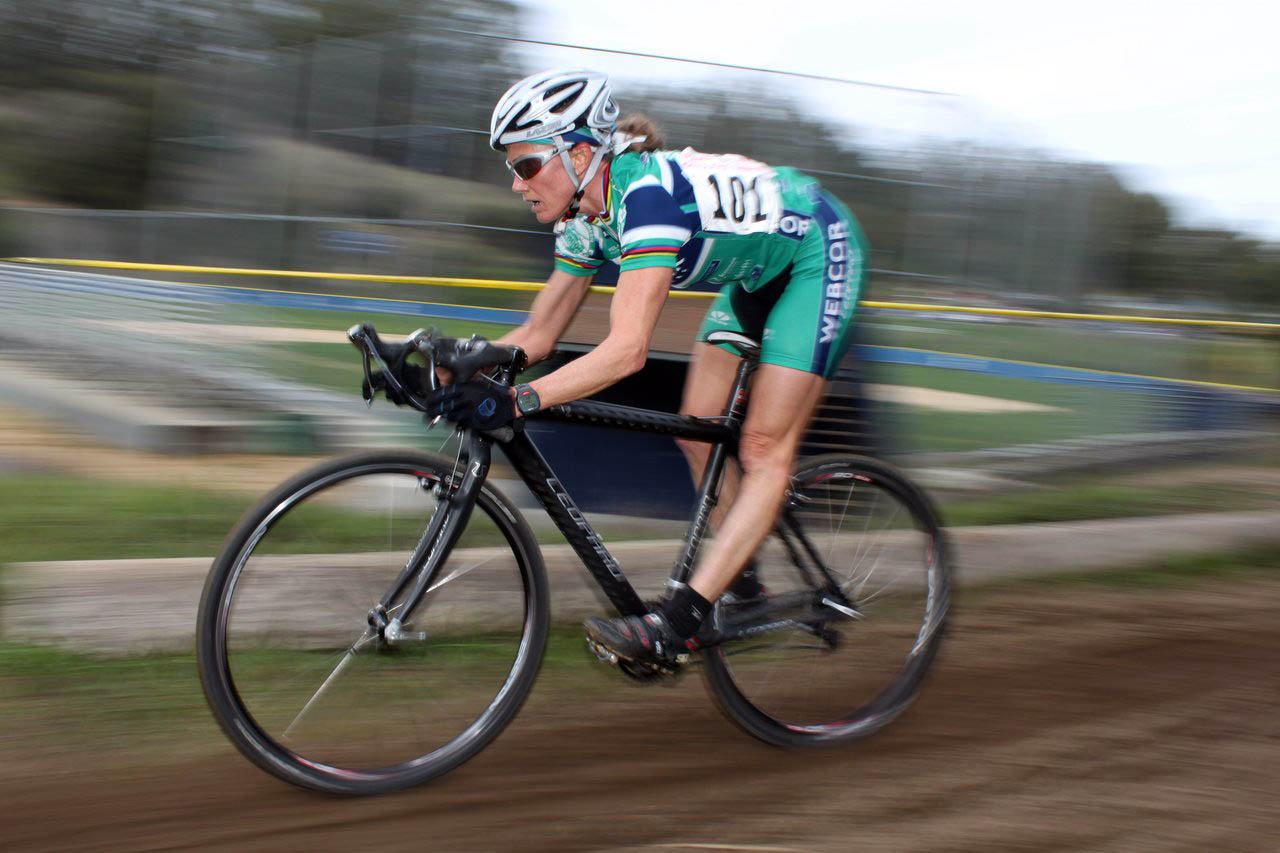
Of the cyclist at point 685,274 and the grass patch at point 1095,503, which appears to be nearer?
the cyclist at point 685,274

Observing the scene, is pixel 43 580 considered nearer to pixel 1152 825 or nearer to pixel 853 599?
pixel 853 599

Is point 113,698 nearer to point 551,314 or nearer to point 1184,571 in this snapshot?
point 551,314

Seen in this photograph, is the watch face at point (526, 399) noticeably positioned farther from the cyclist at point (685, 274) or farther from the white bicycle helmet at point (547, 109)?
the white bicycle helmet at point (547, 109)

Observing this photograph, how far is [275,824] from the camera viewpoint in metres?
2.62

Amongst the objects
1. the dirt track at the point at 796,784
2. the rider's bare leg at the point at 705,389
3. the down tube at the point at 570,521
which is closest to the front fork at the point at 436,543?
the down tube at the point at 570,521

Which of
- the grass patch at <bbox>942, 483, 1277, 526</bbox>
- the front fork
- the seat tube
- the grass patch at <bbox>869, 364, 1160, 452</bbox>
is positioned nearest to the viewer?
the front fork

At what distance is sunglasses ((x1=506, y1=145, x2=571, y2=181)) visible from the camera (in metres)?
2.90

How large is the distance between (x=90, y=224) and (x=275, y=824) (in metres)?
12.1

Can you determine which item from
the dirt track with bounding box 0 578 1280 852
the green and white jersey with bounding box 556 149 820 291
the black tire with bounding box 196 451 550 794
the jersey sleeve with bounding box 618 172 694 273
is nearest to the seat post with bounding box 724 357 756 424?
the green and white jersey with bounding box 556 149 820 291

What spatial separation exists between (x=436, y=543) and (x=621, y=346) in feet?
2.20

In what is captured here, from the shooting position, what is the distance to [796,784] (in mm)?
3068

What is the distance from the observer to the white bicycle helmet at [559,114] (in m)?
A: 2.85

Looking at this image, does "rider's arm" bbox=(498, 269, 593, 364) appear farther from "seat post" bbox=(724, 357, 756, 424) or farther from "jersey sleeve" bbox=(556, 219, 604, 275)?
"seat post" bbox=(724, 357, 756, 424)

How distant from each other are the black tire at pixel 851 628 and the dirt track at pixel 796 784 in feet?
0.32
